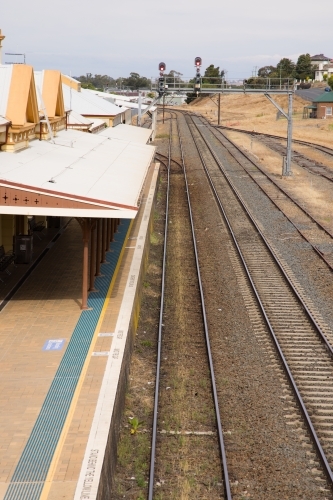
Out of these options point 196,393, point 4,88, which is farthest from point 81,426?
point 4,88

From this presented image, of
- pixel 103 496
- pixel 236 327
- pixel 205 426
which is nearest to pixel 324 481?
pixel 205 426

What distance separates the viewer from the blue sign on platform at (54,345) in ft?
38.9

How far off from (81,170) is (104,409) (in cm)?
805

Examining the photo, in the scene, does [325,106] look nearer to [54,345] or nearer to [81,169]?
[81,169]

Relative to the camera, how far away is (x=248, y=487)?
873 centimetres

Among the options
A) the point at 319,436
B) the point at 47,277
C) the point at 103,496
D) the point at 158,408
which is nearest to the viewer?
the point at 103,496

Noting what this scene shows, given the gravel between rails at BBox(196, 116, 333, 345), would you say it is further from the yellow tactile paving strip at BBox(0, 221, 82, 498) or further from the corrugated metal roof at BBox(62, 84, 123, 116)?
the corrugated metal roof at BBox(62, 84, 123, 116)

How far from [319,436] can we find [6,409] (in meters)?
4.42

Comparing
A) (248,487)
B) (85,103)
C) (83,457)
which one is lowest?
(248,487)

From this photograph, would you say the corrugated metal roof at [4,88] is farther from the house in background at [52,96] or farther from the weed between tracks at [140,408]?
the weed between tracks at [140,408]

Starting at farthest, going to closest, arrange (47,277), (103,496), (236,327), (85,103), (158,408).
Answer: (85,103) < (47,277) < (236,327) < (158,408) < (103,496)

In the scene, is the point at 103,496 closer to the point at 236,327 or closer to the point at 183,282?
the point at 236,327

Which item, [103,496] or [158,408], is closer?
[103,496]

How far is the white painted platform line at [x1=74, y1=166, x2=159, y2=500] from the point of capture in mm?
7500
